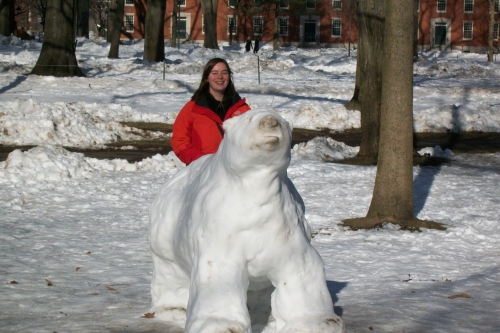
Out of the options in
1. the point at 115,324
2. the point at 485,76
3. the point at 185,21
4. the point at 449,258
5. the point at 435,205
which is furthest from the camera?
the point at 185,21

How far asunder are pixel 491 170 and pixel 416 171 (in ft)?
4.78

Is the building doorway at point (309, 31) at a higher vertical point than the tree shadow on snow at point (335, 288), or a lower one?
higher

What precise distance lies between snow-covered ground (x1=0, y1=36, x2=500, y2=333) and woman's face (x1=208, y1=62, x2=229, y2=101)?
1.81 m

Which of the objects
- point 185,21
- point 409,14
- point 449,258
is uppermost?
point 185,21

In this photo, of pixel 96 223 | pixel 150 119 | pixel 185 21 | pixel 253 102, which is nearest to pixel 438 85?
pixel 253 102

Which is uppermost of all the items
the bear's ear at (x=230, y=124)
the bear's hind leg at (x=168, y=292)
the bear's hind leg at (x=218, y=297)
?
the bear's ear at (x=230, y=124)

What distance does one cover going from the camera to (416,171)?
532 inches

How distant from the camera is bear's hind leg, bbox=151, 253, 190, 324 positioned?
17.7 ft

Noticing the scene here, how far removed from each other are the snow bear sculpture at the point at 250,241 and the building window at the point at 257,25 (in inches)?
2512

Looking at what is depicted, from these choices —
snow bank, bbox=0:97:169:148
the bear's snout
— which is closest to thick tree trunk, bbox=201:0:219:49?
snow bank, bbox=0:97:169:148

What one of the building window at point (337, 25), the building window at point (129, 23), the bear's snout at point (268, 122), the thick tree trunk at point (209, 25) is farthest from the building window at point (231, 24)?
the bear's snout at point (268, 122)

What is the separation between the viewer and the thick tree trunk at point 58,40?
2644cm

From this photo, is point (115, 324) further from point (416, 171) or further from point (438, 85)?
point (438, 85)

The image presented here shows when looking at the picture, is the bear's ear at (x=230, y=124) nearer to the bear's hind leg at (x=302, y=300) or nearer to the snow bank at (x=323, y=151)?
the bear's hind leg at (x=302, y=300)
